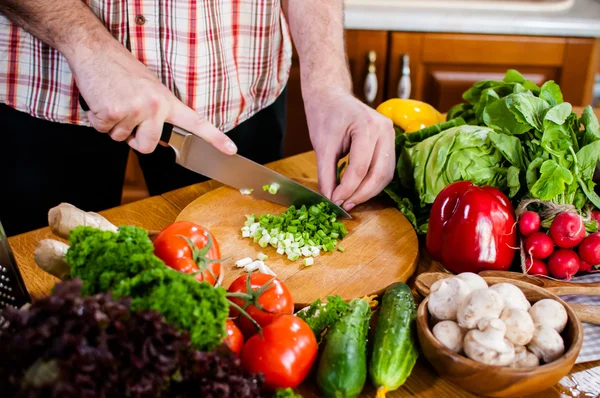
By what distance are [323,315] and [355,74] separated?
76.4 inches

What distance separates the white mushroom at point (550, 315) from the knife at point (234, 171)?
0.56 metres

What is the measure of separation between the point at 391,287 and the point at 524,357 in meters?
0.27

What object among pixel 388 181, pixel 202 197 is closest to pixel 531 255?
pixel 388 181

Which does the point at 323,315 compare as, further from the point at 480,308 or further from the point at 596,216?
the point at 596,216

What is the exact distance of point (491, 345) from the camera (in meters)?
0.81

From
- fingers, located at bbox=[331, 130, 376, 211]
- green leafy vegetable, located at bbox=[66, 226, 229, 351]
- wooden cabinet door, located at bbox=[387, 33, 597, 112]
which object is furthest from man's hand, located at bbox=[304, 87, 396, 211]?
wooden cabinet door, located at bbox=[387, 33, 597, 112]

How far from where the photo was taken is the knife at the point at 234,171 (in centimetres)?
125

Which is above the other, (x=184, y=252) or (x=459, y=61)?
(x=184, y=252)

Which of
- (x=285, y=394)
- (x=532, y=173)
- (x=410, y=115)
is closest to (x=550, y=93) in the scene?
(x=532, y=173)

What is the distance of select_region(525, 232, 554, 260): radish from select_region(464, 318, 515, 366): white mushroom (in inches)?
14.0

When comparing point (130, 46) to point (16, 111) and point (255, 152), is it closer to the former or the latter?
point (16, 111)

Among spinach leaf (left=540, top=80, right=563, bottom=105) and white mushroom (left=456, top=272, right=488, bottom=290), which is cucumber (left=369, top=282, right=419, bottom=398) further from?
spinach leaf (left=540, top=80, right=563, bottom=105)

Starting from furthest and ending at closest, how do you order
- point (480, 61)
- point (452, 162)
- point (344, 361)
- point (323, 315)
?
point (480, 61)
point (452, 162)
point (323, 315)
point (344, 361)

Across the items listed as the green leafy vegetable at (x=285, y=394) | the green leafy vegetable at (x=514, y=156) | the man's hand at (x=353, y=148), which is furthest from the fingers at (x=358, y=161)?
the green leafy vegetable at (x=285, y=394)
